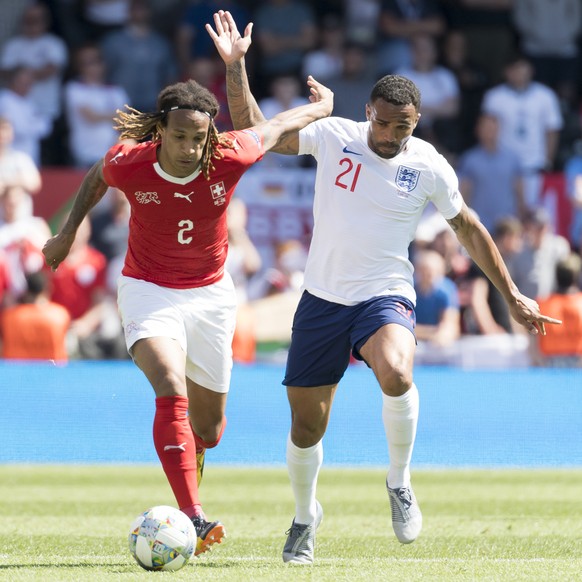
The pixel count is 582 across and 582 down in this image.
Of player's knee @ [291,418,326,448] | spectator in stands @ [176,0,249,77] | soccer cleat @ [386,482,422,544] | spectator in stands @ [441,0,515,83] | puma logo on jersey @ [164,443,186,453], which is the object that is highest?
spectator in stands @ [441,0,515,83]

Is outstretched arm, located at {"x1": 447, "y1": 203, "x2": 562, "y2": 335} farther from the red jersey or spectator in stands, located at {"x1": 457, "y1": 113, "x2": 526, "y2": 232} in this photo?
spectator in stands, located at {"x1": 457, "y1": 113, "x2": 526, "y2": 232}

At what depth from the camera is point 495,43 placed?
20234mm

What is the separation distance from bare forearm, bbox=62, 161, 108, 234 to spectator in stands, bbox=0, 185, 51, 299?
747cm

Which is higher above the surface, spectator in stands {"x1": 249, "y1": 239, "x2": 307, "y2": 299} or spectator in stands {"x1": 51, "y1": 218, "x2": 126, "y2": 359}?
spectator in stands {"x1": 249, "y1": 239, "x2": 307, "y2": 299}

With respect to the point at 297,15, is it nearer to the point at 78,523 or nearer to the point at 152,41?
the point at 152,41

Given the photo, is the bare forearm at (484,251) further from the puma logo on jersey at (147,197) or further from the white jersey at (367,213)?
the puma logo on jersey at (147,197)

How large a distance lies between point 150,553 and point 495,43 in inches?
590

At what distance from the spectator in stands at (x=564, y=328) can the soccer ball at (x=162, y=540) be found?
27.0ft

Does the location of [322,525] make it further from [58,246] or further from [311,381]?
[58,246]

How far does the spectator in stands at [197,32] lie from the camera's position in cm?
1827

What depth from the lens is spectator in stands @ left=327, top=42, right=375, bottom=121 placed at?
17.5 metres

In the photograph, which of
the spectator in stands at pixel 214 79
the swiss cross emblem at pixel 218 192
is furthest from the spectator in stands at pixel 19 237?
the swiss cross emblem at pixel 218 192

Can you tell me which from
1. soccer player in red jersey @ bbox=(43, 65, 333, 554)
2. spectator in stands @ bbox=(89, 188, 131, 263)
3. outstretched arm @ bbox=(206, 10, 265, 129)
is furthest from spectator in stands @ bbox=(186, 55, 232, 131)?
soccer player in red jersey @ bbox=(43, 65, 333, 554)

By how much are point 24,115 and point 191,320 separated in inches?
406
